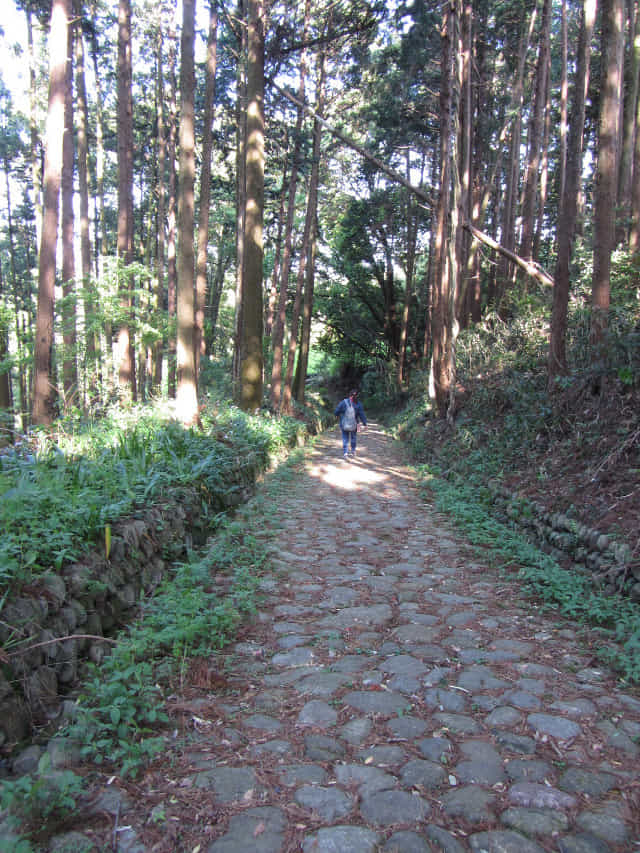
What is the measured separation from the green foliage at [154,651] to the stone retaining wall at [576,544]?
10.2 feet

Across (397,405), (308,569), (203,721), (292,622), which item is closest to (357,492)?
(308,569)

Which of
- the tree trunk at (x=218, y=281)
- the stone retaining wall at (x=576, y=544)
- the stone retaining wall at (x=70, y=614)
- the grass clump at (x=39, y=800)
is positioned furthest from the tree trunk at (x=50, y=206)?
the tree trunk at (x=218, y=281)

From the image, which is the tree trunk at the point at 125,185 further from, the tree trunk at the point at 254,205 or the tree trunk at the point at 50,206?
the tree trunk at the point at 254,205

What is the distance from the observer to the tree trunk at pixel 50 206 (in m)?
10.8

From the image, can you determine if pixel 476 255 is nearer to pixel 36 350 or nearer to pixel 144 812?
pixel 36 350

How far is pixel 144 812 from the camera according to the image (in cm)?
226

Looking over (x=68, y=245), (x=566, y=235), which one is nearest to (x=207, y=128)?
(x=68, y=245)

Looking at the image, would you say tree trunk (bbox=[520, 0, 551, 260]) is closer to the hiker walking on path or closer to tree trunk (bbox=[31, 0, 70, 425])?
the hiker walking on path

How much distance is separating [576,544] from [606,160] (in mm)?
5614

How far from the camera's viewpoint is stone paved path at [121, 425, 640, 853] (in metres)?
2.20

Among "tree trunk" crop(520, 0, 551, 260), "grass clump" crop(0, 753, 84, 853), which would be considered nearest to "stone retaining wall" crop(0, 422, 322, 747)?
"grass clump" crop(0, 753, 84, 853)

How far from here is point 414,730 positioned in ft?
9.46

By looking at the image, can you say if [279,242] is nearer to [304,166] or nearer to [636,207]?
[304,166]

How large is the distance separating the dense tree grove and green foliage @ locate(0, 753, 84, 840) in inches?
141
